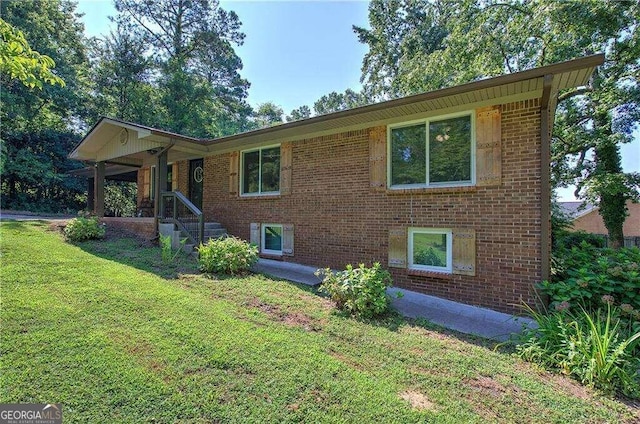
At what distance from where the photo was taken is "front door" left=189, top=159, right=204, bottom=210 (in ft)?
33.6

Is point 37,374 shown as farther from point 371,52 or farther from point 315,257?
point 371,52

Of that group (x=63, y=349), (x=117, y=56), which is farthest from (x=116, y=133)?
(x=117, y=56)

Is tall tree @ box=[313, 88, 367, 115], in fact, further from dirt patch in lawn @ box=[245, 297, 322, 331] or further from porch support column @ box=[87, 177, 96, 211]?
dirt patch in lawn @ box=[245, 297, 322, 331]

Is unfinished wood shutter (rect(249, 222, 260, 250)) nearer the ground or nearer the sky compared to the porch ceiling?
nearer the ground

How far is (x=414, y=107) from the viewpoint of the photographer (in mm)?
5746

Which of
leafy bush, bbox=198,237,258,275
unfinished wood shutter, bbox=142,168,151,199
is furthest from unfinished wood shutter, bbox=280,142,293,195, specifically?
unfinished wood shutter, bbox=142,168,151,199

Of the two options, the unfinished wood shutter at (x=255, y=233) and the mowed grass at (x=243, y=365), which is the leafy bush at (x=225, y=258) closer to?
the mowed grass at (x=243, y=365)

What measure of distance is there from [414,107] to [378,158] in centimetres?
121

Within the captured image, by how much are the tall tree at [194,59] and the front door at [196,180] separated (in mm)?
12123

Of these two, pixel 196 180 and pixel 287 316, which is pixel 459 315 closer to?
pixel 287 316

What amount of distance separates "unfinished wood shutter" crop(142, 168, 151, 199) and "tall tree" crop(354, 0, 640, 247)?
11270mm

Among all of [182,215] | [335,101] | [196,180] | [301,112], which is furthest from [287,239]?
[301,112]

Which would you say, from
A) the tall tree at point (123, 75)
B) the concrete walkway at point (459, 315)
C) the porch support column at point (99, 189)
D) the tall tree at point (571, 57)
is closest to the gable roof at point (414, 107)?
the porch support column at point (99, 189)

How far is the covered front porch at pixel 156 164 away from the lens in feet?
27.1
